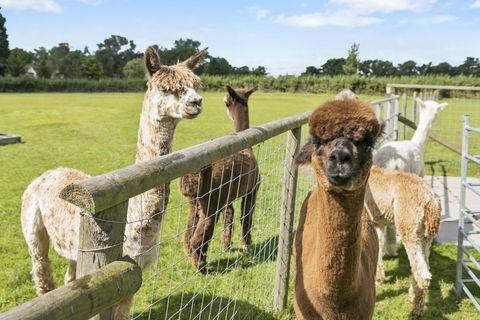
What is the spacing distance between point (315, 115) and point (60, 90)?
192ft

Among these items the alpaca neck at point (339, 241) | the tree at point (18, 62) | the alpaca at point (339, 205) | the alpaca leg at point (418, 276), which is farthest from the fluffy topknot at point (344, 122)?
the tree at point (18, 62)

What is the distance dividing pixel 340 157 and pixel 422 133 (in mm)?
5466

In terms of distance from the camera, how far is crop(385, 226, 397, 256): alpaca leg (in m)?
5.17

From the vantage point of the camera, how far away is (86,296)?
994 mm

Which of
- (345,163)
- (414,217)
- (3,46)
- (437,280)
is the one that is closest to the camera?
(345,163)

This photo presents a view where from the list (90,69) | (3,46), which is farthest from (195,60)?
(90,69)

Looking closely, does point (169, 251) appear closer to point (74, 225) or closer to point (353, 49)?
point (74, 225)

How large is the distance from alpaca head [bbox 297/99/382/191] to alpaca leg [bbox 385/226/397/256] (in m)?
3.38

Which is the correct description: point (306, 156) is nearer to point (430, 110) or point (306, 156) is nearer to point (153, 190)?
point (153, 190)

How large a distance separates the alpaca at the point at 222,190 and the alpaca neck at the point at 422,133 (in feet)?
9.53

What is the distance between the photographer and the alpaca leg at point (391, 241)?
517 centimetres

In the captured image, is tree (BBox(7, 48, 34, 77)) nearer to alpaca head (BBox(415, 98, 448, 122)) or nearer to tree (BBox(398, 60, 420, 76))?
alpaca head (BBox(415, 98, 448, 122))

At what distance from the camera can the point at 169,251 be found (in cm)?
516

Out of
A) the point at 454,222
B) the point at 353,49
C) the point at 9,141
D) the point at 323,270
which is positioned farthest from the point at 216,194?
the point at 353,49
